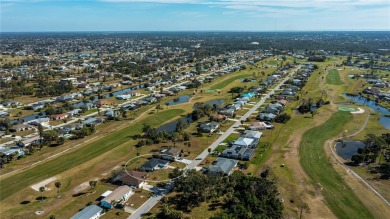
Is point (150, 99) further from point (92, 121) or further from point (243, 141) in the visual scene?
point (243, 141)

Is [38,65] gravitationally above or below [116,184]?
above

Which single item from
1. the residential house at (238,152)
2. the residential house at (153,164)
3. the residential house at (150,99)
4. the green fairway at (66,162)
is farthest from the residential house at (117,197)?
the residential house at (150,99)

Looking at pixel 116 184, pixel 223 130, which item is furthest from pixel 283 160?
pixel 116 184

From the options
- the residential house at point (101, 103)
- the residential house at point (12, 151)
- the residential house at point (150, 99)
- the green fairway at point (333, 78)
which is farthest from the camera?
the green fairway at point (333, 78)

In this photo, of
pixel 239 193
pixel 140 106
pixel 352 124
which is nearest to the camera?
pixel 239 193

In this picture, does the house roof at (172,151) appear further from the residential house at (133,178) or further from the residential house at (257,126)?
the residential house at (257,126)

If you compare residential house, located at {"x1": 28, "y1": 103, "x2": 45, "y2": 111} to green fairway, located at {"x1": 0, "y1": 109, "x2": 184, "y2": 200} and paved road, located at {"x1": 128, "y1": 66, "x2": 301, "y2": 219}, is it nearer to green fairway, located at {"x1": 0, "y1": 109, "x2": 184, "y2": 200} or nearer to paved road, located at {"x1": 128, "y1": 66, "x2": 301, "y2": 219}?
green fairway, located at {"x1": 0, "y1": 109, "x2": 184, "y2": 200}

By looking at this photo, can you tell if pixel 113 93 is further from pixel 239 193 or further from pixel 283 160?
pixel 239 193
